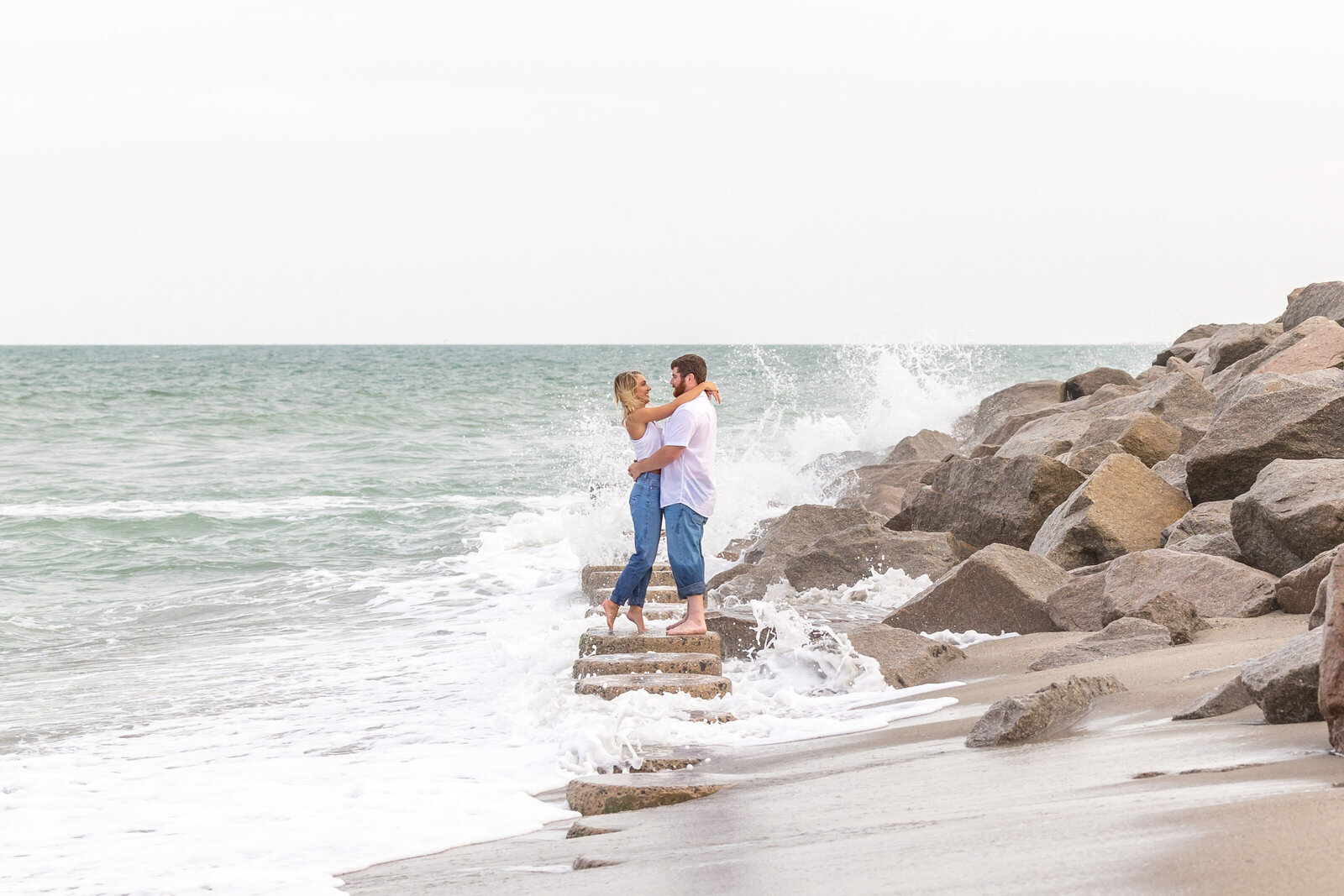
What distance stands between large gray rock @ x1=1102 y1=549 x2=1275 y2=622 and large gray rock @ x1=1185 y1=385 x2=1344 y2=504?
1268 mm

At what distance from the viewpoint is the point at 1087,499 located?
651 centimetres

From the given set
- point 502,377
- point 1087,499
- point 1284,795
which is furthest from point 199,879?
point 502,377

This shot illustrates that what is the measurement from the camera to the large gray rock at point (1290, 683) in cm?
295

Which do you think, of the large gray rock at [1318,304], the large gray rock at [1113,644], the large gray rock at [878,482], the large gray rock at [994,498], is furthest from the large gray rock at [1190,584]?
the large gray rock at [1318,304]

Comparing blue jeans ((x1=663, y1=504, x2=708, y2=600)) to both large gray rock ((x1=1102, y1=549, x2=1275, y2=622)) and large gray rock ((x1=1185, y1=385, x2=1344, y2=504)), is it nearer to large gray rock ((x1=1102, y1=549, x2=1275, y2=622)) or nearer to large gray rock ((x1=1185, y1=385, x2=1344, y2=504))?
large gray rock ((x1=1102, y1=549, x2=1275, y2=622))

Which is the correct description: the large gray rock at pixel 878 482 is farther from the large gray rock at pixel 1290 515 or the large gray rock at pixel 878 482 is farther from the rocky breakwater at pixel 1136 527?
the large gray rock at pixel 1290 515

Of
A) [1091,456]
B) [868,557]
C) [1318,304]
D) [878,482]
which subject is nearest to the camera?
[868,557]

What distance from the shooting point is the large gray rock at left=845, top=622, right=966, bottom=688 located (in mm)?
5129

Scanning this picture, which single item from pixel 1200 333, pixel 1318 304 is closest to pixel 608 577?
pixel 1318 304

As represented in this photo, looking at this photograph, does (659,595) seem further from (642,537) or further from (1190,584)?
(1190,584)

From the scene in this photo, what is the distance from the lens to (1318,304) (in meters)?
11.0

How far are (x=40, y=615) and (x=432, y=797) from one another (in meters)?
6.26

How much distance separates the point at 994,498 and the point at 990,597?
1977 millimetres

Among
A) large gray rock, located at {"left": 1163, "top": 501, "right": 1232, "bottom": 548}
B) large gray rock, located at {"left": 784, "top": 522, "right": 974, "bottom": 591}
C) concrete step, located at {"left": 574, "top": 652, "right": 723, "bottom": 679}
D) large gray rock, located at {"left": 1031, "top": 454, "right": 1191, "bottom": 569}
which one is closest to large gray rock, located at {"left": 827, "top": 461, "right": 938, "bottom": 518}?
large gray rock, located at {"left": 784, "top": 522, "right": 974, "bottom": 591}
